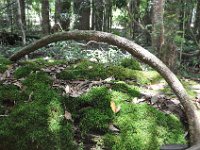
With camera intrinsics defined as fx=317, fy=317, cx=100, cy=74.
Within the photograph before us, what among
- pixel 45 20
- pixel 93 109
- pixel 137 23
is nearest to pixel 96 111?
pixel 93 109

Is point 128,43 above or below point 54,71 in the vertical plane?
above

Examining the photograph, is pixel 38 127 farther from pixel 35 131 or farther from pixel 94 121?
pixel 94 121

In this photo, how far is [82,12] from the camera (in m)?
13.2

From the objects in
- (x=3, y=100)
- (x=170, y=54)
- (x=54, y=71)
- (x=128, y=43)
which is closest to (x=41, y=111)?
(x=3, y=100)

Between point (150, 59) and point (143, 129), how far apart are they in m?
0.71

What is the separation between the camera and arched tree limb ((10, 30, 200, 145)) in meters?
2.56

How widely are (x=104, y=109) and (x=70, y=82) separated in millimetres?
554

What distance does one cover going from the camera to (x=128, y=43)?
9.89 ft

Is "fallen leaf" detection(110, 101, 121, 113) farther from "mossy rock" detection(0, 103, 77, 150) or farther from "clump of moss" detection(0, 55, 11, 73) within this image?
"clump of moss" detection(0, 55, 11, 73)

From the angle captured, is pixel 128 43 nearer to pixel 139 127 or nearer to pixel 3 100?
pixel 139 127

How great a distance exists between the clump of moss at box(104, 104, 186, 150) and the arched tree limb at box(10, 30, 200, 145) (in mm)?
118

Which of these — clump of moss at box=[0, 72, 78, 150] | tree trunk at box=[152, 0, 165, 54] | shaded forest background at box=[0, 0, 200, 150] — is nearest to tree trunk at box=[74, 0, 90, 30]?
tree trunk at box=[152, 0, 165, 54]

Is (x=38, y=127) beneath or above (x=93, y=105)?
beneath

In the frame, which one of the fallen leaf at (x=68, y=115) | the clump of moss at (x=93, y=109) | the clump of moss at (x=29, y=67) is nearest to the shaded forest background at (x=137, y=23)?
the clump of moss at (x=29, y=67)
